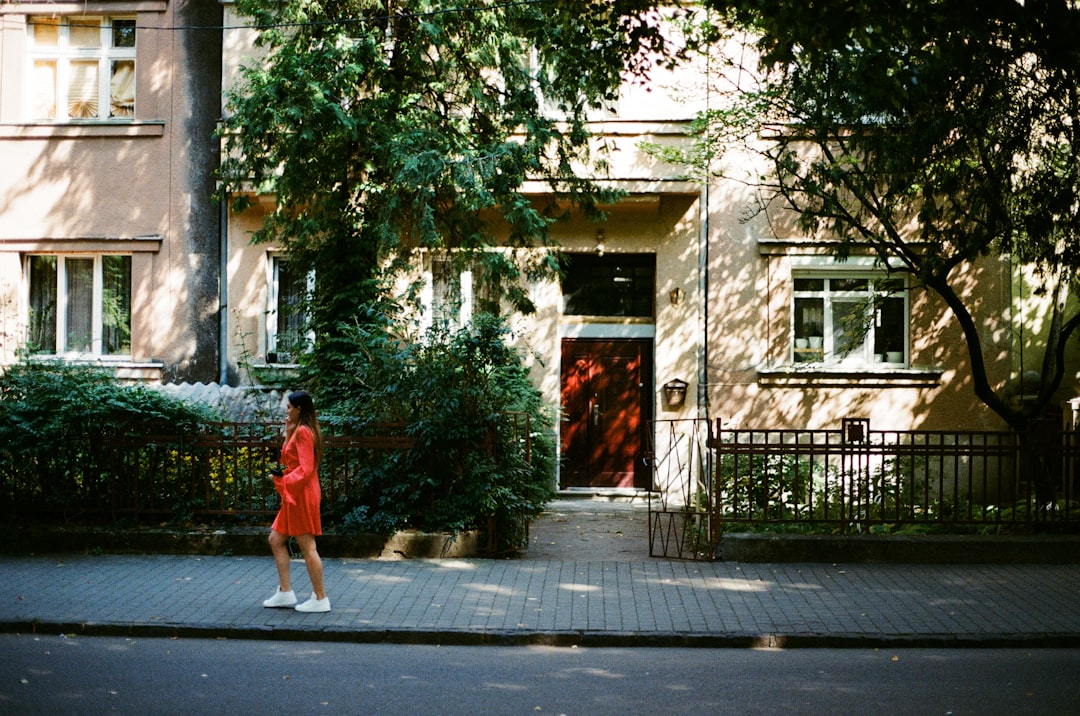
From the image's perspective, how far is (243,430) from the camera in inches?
443

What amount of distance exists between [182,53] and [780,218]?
9.78 metres

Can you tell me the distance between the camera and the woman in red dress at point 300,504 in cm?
821

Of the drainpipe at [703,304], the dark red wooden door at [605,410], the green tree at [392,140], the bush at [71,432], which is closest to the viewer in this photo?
the bush at [71,432]

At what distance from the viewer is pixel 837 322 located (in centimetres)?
1611

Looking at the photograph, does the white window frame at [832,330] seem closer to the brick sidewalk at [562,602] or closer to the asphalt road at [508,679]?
the brick sidewalk at [562,602]

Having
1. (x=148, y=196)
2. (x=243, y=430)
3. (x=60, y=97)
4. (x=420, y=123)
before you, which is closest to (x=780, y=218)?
(x=420, y=123)

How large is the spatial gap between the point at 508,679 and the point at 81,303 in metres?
12.8

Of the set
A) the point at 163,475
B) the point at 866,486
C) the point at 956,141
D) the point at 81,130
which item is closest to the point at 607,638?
the point at 866,486

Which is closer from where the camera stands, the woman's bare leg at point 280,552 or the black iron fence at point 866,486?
the woman's bare leg at point 280,552

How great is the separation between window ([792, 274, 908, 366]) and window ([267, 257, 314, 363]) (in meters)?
7.65

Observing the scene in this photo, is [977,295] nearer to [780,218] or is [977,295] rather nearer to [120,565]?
[780,218]

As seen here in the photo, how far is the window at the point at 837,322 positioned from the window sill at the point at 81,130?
34.2 ft

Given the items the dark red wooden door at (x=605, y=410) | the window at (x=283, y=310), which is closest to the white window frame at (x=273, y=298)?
the window at (x=283, y=310)

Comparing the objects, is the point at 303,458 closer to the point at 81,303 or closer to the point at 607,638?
the point at 607,638
